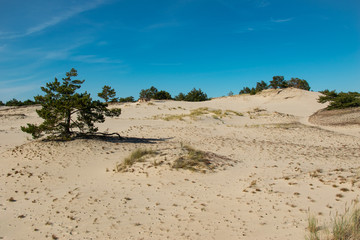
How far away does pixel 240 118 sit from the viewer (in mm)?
27719

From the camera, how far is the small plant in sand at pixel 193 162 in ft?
28.4

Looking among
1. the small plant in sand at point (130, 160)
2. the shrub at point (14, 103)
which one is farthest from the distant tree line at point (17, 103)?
the small plant in sand at point (130, 160)

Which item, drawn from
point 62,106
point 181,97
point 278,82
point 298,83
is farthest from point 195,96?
point 62,106

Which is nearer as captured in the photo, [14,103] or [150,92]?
[14,103]

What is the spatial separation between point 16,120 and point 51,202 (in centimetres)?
2091

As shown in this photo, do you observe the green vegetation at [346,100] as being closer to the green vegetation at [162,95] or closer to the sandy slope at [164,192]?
the sandy slope at [164,192]

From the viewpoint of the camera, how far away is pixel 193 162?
354 inches

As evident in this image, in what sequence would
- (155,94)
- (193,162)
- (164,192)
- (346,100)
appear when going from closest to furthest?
1. (164,192)
2. (193,162)
3. (346,100)
4. (155,94)

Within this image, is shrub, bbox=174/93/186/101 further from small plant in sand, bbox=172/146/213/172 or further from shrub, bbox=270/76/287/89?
small plant in sand, bbox=172/146/213/172

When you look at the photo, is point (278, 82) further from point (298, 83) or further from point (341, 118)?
point (341, 118)

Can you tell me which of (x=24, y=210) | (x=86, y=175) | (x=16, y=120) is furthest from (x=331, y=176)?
(x=16, y=120)

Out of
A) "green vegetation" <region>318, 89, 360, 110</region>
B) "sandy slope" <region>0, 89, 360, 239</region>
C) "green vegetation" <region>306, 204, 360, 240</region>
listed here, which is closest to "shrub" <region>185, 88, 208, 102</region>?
"green vegetation" <region>318, 89, 360, 110</region>

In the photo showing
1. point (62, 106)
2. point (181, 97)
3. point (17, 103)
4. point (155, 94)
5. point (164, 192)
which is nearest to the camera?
point (164, 192)

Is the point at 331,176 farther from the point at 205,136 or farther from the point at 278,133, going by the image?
the point at 278,133
